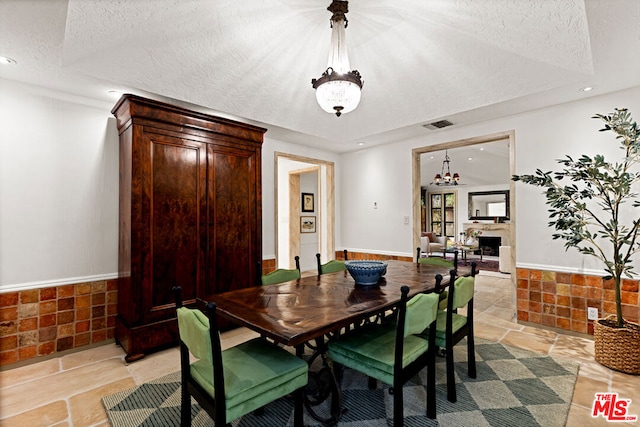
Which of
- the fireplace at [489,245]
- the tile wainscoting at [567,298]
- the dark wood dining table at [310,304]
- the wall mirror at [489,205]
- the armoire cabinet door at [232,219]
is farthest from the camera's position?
the wall mirror at [489,205]

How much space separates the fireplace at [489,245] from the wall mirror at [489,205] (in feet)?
3.11

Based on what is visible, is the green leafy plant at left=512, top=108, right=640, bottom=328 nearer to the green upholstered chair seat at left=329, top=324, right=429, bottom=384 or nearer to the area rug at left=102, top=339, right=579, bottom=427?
the area rug at left=102, top=339, right=579, bottom=427

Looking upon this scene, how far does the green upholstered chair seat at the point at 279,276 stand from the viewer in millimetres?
2475

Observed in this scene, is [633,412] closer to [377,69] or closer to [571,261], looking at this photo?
[571,261]

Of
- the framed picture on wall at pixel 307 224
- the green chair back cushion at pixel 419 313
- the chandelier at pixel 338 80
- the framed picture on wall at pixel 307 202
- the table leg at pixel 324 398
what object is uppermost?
the chandelier at pixel 338 80

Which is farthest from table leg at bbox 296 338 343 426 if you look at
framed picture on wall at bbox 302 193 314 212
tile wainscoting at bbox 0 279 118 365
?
framed picture on wall at bbox 302 193 314 212

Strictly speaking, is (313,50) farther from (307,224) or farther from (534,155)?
(307,224)

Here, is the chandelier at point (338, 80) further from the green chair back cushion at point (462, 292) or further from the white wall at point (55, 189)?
the white wall at point (55, 189)

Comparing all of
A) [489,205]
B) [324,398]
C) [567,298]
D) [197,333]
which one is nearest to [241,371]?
[197,333]

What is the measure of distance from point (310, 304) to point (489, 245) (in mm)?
9975

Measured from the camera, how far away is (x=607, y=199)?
2.60 m

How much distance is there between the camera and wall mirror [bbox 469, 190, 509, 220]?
408 inches

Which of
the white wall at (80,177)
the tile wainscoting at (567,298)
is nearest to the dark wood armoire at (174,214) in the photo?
the white wall at (80,177)

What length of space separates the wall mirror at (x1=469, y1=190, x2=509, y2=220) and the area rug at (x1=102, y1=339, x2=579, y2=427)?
904 cm
